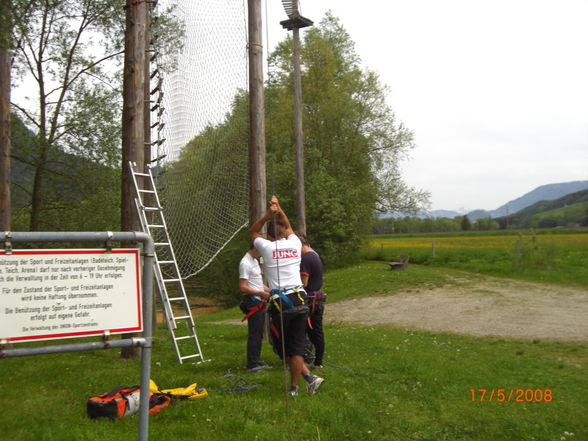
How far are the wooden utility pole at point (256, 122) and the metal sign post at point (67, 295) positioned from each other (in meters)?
5.66

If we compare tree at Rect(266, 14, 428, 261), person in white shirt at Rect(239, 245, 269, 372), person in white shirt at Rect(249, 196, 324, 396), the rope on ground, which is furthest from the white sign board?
tree at Rect(266, 14, 428, 261)

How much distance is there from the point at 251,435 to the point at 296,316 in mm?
1408

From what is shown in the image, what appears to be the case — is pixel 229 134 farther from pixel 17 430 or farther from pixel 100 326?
pixel 100 326

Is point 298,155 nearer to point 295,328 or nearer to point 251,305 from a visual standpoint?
point 251,305

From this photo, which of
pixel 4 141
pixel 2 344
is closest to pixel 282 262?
pixel 2 344

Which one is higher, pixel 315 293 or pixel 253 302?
pixel 315 293

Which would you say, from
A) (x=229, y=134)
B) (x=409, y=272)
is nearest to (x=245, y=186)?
(x=229, y=134)

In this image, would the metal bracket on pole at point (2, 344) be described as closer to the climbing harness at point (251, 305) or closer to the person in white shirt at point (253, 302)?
the person in white shirt at point (253, 302)

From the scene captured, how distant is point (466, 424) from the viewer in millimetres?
4957

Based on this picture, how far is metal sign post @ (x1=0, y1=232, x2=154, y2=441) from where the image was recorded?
2805mm

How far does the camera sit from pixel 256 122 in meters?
8.98

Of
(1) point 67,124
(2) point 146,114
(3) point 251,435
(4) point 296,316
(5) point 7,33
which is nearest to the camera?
(3) point 251,435

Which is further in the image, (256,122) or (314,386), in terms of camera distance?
(256,122)
